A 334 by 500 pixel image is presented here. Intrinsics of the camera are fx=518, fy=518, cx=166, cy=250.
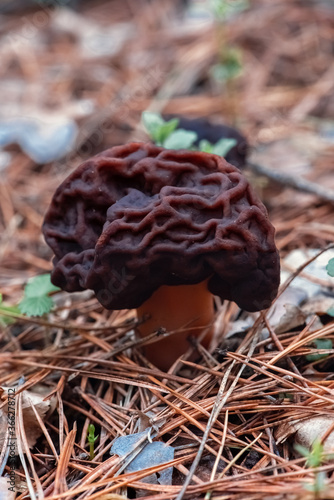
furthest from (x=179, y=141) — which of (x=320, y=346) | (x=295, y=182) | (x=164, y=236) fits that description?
(x=320, y=346)

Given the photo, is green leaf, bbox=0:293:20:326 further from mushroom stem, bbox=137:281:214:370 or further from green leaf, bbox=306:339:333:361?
green leaf, bbox=306:339:333:361

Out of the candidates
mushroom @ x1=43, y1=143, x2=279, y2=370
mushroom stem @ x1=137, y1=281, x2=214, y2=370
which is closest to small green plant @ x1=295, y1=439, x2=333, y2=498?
mushroom @ x1=43, y1=143, x2=279, y2=370

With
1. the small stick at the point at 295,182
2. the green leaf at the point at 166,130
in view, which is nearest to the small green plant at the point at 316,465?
the green leaf at the point at 166,130

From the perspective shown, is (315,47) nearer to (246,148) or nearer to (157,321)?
(246,148)

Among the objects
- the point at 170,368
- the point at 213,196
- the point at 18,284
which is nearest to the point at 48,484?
the point at 170,368

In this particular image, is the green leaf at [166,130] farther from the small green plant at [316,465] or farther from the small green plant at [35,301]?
the small green plant at [316,465]

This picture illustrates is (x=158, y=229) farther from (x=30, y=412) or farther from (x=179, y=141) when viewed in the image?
(x=30, y=412)
